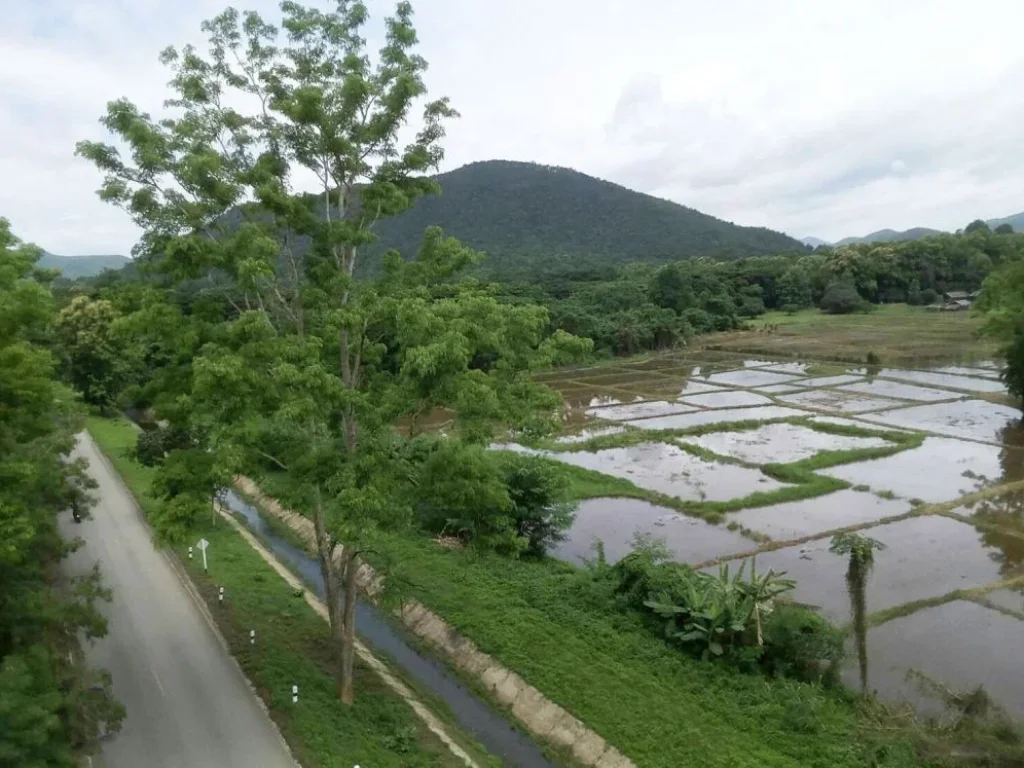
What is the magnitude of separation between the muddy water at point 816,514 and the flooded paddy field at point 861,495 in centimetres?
8

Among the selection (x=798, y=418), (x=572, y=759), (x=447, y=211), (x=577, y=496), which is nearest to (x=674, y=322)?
(x=798, y=418)

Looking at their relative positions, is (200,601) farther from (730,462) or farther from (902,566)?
(730,462)

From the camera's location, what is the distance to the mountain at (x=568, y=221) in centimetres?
12712

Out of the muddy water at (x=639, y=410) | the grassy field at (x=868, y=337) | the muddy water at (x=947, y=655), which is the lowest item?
the muddy water at (x=947, y=655)

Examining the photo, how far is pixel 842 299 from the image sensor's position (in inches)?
3056

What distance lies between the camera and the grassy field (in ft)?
171

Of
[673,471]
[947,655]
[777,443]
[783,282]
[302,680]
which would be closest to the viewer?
[302,680]

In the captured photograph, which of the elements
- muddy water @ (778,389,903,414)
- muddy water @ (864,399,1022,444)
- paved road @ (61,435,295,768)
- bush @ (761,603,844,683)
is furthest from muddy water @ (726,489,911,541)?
paved road @ (61,435,295,768)

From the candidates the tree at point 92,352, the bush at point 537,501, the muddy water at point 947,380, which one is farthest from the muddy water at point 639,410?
the tree at point 92,352

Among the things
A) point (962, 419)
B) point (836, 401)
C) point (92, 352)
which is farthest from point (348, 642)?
point (836, 401)

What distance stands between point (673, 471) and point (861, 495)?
6327 millimetres

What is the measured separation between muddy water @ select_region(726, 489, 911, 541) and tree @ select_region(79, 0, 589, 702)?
483 inches

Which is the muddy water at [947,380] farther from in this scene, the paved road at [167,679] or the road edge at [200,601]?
the paved road at [167,679]

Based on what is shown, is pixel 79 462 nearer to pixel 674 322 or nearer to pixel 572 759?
pixel 572 759
